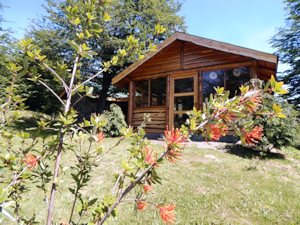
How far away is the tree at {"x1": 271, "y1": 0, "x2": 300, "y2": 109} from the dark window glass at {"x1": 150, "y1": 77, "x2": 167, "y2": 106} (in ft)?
38.0

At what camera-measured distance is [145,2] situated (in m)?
21.9

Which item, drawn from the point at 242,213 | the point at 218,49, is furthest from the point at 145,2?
the point at 242,213

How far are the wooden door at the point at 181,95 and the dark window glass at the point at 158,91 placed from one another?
52 cm

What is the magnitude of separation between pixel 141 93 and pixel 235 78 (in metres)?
4.97

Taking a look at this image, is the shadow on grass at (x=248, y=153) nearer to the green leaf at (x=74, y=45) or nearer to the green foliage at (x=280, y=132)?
the green foliage at (x=280, y=132)

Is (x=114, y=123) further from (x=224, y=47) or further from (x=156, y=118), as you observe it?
(x=224, y=47)

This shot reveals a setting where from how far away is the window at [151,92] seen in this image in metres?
12.6

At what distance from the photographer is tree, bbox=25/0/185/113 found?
19.0m

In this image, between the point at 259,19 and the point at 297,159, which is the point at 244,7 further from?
the point at 297,159

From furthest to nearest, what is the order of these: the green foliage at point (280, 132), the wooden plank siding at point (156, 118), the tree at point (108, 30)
Answer: the tree at point (108, 30)
the wooden plank siding at point (156, 118)
the green foliage at point (280, 132)

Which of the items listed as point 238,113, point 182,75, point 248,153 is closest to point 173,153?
point 238,113

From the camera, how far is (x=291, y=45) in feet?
67.1

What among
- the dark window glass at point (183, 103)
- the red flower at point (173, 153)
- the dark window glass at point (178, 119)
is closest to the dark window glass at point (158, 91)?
the dark window glass at point (183, 103)

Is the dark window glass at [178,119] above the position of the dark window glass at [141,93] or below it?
below
